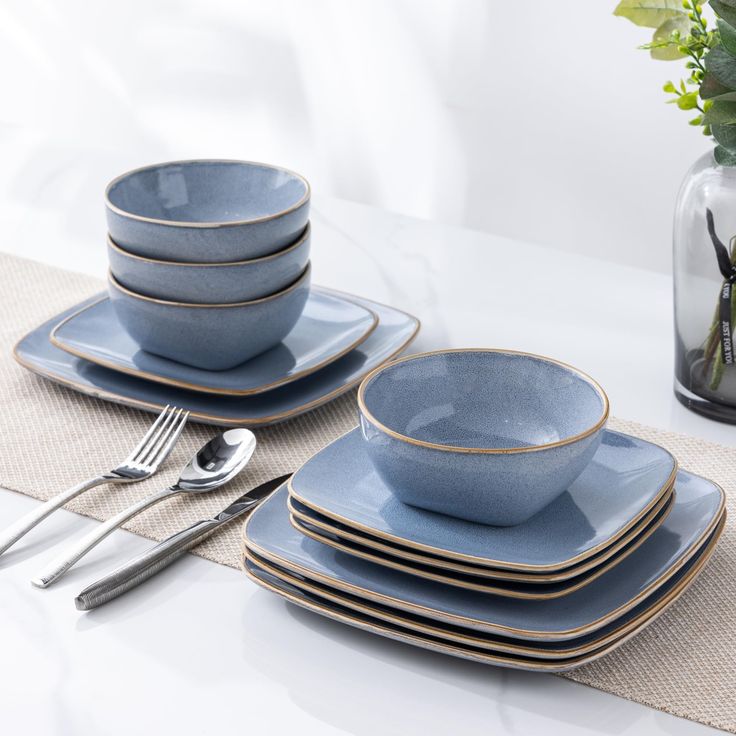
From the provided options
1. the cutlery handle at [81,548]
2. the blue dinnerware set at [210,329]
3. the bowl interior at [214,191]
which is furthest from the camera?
the bowl interior at [214,191]

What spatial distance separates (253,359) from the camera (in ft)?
3.34

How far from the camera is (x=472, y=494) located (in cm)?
68

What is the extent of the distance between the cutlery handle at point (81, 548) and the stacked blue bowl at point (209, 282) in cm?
22

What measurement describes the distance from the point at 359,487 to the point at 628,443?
0.69 ft

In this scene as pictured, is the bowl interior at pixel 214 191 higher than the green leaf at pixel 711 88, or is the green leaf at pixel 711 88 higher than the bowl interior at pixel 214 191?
the green leaf at pixel 711 88

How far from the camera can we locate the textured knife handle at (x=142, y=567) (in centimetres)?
72

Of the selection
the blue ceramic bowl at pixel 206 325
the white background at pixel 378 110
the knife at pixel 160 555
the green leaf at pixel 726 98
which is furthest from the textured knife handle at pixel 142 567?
the white background at pixel 378 110

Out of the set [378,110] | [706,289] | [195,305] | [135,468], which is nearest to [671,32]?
[706,289]

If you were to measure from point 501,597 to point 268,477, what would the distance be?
0.28 meters

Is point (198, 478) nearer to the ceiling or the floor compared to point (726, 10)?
nearer to the floor

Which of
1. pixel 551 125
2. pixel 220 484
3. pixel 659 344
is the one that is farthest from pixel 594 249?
pixel 220 484

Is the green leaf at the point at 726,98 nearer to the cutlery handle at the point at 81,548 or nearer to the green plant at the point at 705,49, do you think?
the green plant at the point at 705,49

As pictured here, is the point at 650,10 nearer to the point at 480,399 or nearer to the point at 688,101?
the point at 688,101

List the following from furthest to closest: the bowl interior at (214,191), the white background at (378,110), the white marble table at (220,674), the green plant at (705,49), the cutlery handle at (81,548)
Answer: the white background at (378,110)
the bowl interior at (214,191)
the green plant at (705,49)
the cutlery handle at (81,548)
the white marble table at (220,674)
